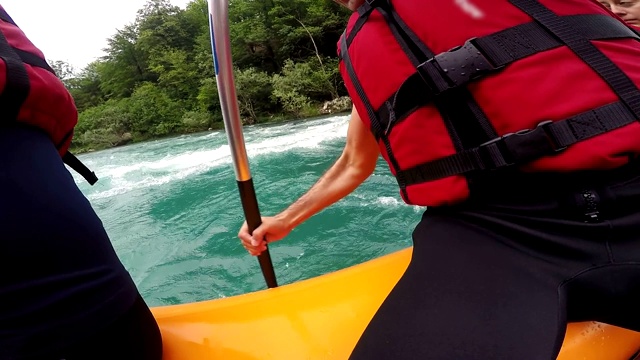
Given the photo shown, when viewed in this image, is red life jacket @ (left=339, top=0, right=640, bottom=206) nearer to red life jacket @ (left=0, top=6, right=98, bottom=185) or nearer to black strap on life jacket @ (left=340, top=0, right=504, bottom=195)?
black strap on life jacket @ (left=340, top=0, right=504, bottom=195)

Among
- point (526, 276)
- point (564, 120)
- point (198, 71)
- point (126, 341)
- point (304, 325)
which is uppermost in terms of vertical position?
point (564, 120)

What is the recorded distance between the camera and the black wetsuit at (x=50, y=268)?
1.66 ft

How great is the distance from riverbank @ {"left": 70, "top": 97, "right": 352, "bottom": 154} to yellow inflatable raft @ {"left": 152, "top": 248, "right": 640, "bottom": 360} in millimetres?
12272

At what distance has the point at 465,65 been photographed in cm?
53

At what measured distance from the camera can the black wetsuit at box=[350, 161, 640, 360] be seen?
0.51 m

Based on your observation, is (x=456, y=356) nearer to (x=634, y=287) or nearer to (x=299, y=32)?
(x=634, y=287)

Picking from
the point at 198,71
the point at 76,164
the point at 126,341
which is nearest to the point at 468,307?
the point at 126,341

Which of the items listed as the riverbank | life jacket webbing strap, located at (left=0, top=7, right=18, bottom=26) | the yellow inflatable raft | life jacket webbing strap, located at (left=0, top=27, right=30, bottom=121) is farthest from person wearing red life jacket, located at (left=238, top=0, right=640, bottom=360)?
the riverbank

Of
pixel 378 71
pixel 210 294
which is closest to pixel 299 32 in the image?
pixel 210 294

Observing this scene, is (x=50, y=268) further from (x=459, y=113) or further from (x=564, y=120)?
(x=564, y=120)

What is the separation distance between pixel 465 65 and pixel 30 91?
0.68m

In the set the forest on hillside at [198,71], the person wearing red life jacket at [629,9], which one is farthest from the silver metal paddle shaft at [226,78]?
the forest on hillside at [198,71]

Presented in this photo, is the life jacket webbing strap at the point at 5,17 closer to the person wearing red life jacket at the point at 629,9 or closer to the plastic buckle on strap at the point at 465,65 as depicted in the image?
the plastic buckle on strap at the point at 465,65

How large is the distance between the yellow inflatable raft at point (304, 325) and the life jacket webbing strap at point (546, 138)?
0.43 metres
